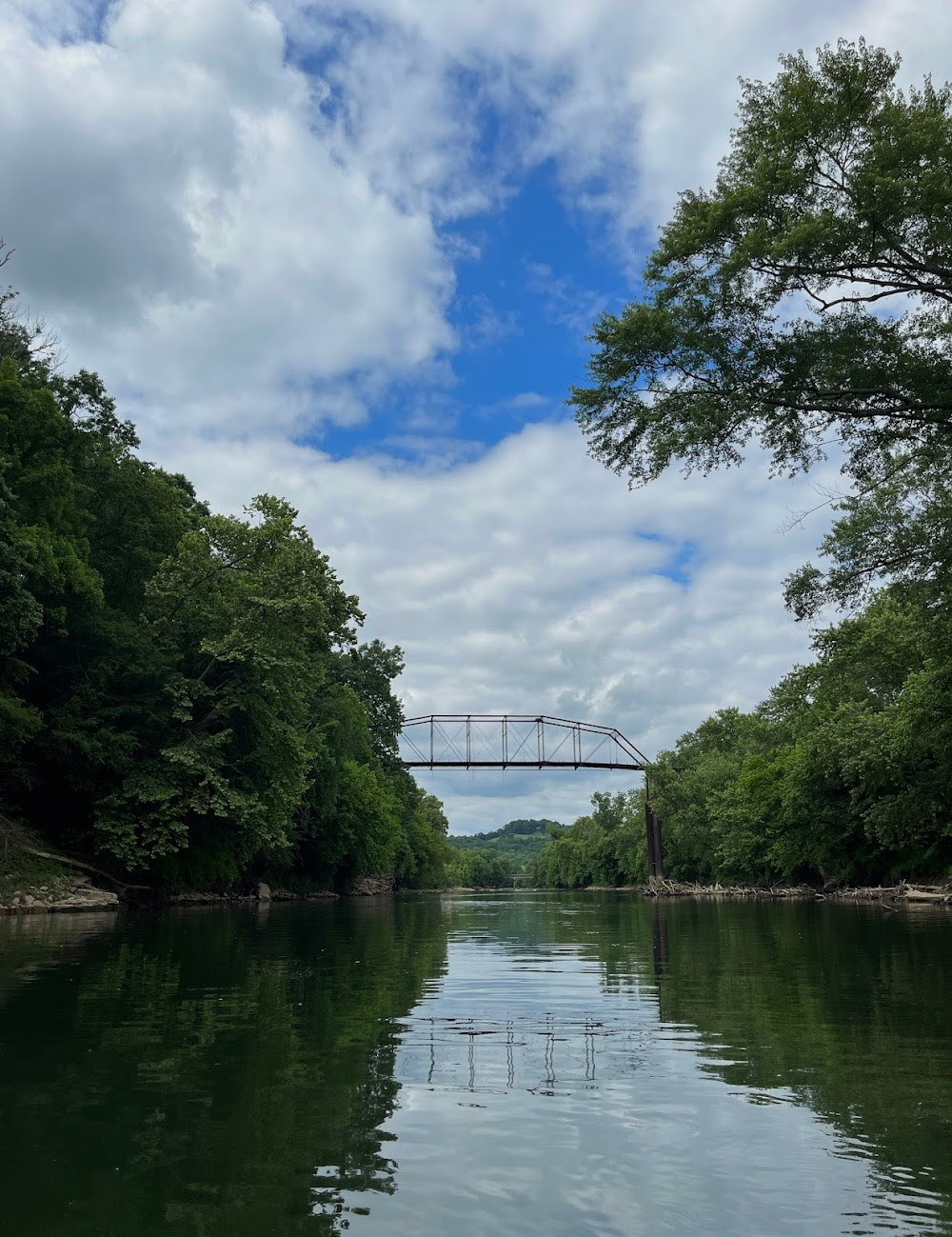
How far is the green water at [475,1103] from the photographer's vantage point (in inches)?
201

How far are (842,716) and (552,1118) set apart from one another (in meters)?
47.9

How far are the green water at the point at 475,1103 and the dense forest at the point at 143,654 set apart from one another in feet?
71.1

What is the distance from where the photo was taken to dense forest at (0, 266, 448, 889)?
33.8 m

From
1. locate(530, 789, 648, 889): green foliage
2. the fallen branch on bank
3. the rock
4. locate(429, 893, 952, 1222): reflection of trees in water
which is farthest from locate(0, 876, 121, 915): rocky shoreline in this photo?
locate(530, 789, 648, 889): green foliage

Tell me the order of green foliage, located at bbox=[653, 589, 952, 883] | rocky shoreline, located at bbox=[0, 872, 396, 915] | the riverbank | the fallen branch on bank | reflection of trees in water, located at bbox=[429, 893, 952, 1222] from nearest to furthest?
reflection of trees in water, located at bbox=[429, 893, 952, 1222] < rocky shoreline, located at bbox=[0, 872, 396, 915] < the riverbank < green foliage, located at bbox=[653, 589, 952, 883] < the fallen branch on bank

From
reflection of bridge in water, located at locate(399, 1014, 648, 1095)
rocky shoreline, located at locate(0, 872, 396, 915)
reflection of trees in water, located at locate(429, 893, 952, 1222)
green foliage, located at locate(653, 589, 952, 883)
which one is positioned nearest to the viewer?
reflection of trees in water, located at locate(429, 893, 952, 1222)

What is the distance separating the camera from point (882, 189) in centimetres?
1425

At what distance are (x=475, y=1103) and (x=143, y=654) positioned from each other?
3326cm

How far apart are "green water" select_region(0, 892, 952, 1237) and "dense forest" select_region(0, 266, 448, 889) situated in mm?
21686

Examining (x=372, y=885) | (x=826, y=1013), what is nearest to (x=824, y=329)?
(x=826, y=1013)

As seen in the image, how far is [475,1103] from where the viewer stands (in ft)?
23.9

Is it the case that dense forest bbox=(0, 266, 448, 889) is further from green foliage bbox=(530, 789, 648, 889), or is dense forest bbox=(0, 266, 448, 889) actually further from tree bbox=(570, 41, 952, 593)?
green foliage bbox=(530, 789, 648, 889)

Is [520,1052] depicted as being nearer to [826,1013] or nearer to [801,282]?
[826,1013]

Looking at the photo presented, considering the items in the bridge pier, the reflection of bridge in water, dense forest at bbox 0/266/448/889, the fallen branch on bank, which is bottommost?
the fallen branch on bank
